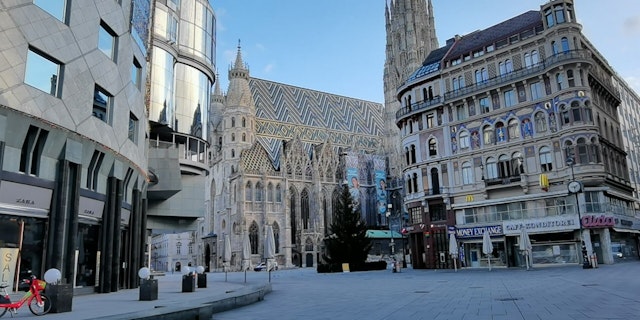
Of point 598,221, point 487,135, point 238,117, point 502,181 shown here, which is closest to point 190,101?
point 487,135

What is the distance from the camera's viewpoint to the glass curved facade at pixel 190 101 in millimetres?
37531

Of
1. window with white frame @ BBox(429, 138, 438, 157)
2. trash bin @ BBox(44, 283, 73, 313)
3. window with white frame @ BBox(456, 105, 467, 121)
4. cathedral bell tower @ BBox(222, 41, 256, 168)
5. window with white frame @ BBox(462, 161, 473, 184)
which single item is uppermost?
cathedral bell tower @ BBox(222, 41, 256, 168)

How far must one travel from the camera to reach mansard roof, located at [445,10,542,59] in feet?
135

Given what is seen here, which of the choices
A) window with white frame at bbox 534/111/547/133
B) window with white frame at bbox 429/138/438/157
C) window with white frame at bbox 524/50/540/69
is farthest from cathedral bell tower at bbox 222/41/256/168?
window with white frame at bbox 534/111/547/133

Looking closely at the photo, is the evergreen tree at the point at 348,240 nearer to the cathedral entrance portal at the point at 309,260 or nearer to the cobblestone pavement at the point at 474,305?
the cobblestone pavement at the point at 474,305

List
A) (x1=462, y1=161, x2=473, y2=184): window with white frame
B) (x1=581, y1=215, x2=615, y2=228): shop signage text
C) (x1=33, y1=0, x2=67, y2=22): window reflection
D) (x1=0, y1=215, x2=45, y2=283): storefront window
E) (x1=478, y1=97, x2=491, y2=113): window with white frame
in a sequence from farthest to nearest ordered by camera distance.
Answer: (x1=462, y1=161, x2=473, y2=184): window with white frame < (x1=478, y1=97, x2=491, y2=113): window with white frame < (x1=581, y1=215, x2=615, y2=228): shop signage text < (x1=33, y1=0, x2=67, y2=22): window reflection < (x1=0, y1=215, x2=45, y2=283): storefront window

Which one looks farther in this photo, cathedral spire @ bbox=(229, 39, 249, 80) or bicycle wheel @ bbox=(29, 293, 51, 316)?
cathedral spire @ bbox=(229, 39, 249, 80)

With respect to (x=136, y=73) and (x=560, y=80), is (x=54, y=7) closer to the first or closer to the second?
(x=136, y=73)

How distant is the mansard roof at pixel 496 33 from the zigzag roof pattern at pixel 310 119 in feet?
173

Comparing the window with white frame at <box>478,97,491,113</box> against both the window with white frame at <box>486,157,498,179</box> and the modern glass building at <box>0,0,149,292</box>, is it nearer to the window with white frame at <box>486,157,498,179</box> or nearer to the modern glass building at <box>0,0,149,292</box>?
the window with white frame at <box>486,157,498,179</box>

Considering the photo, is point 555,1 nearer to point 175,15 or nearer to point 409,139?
point 409,139

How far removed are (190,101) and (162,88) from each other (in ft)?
13.7

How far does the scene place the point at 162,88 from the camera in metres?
34.7

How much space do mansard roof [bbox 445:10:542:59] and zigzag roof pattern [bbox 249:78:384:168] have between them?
52.7m
